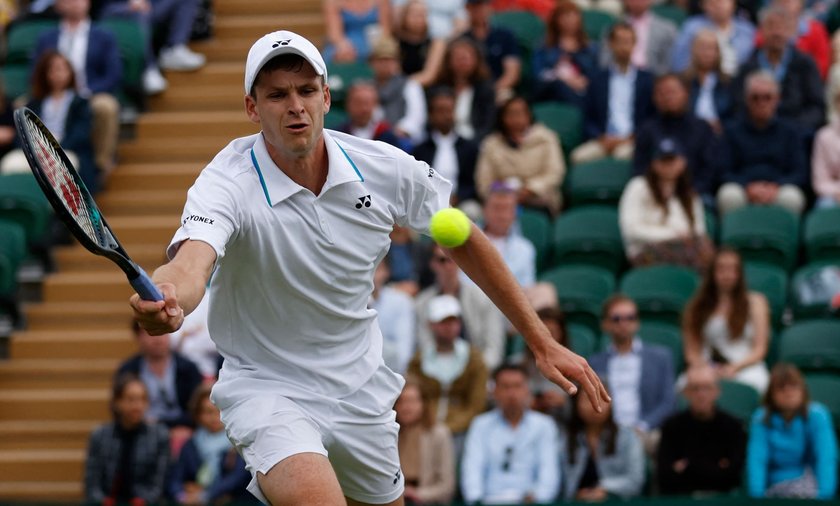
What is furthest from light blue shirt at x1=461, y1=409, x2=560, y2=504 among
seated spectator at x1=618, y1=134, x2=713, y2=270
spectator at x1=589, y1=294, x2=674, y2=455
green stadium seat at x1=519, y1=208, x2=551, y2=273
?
green stadium seat at x1=519, y1=208, x2=551, y2=273

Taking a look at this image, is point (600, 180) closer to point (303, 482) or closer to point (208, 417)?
point (208, 417)

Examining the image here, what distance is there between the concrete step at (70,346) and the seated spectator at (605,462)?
13.1 feet

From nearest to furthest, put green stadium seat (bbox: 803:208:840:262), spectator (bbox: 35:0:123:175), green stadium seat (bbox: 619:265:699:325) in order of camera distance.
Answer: green stadium seat (bbox: 619:265:699:325) < green stadium seat (bbox: 803:208:840:262) < spectator (bbox: 35:0:123:175)

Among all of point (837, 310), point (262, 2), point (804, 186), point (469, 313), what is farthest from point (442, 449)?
point (262, 2)

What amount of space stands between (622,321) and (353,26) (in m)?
4.71

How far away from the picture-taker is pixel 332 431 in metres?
5.63

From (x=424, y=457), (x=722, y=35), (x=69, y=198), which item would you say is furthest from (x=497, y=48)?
(x=69, y=198)

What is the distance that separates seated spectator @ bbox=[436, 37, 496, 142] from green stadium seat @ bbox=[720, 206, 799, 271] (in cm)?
217

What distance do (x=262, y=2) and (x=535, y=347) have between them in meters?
9.76

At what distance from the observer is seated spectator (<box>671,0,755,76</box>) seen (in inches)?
511

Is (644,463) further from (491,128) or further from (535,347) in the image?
(535,347)

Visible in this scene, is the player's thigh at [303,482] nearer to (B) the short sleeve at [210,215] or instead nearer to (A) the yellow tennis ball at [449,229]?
(B) the short sleeve at [210,215]

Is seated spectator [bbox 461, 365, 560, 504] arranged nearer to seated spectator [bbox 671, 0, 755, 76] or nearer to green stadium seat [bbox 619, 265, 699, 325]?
green stadium seat [bbox 619, 265, 699, 325]

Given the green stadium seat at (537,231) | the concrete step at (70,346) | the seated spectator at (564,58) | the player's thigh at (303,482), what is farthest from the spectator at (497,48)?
the player's thigh at (303,482)
